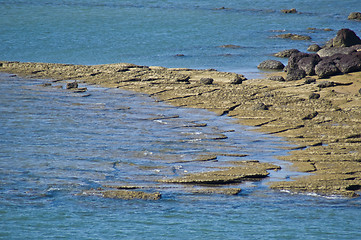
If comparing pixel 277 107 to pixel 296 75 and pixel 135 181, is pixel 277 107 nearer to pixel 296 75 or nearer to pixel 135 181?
pixel 296 75

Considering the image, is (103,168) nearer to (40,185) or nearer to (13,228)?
(40,185)

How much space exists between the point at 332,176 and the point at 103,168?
5.24 meters

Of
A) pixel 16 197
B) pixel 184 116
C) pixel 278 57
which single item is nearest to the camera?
pixel 16 197

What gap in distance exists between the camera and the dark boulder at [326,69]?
2169 centimetres

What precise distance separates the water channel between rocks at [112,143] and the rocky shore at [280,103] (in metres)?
0.45

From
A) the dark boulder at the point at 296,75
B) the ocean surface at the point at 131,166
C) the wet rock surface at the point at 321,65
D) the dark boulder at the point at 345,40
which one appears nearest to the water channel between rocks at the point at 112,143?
the ocean surface at the point at 131,166

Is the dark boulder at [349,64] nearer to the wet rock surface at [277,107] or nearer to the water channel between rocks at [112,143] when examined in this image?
the wet rock surface at [277,107]

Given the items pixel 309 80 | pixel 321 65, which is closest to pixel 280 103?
pixel 309 80

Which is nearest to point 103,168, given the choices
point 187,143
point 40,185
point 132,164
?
point 132,164

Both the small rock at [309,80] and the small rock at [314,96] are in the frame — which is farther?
the small rock at [309,80]

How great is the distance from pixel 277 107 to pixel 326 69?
456cm

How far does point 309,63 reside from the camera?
22.5 meters

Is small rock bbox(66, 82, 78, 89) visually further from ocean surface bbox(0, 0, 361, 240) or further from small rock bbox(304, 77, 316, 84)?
small rock bbox(304, 77, 316, 84)

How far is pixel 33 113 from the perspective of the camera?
18578 mm
